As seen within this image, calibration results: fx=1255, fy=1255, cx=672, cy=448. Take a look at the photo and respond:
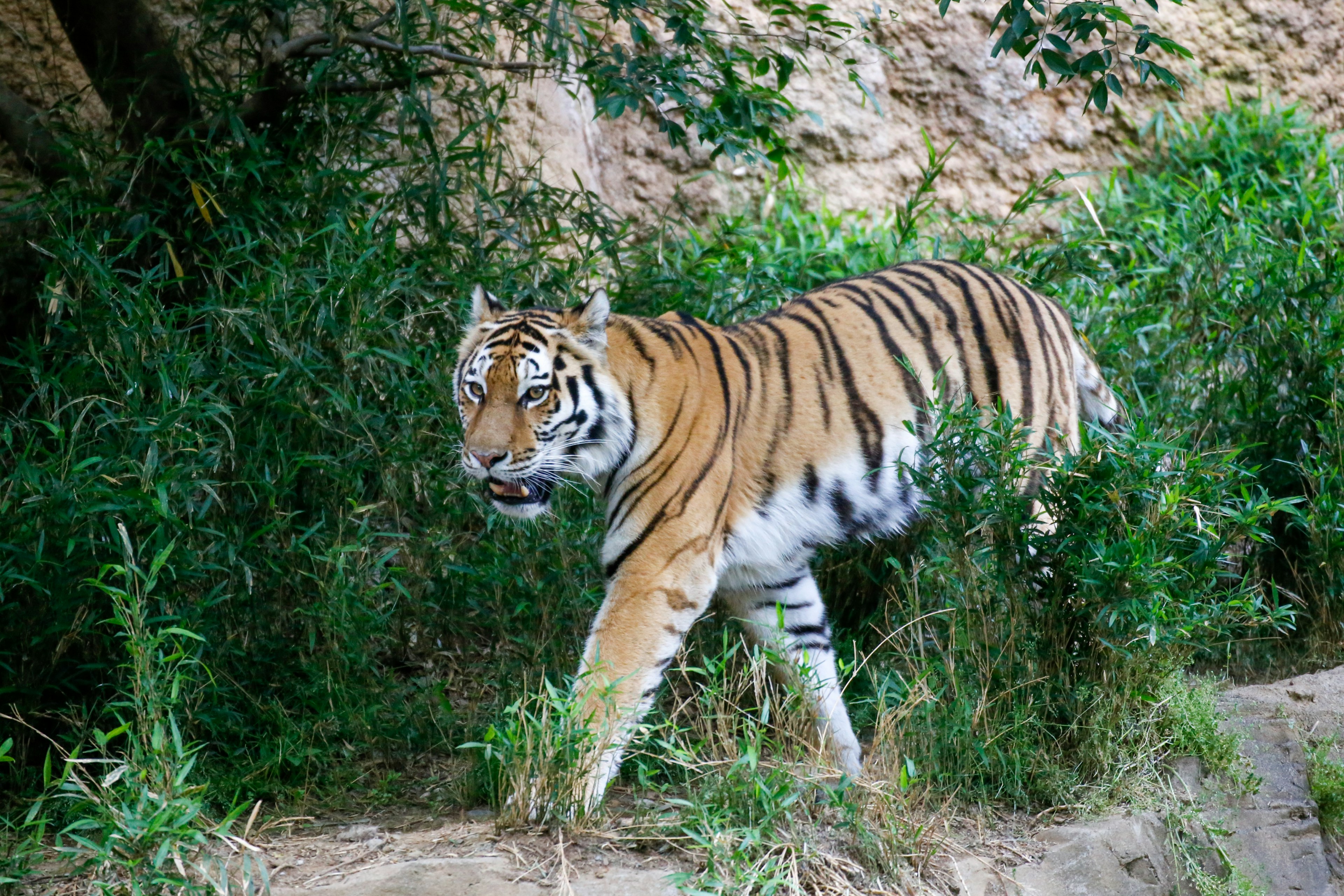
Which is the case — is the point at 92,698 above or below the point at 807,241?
below

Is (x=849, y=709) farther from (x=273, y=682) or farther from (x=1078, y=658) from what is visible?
(x=273, y=682)

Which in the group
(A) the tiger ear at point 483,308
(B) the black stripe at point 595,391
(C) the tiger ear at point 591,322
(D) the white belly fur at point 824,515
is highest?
(C) the tiger ear at point 591,322

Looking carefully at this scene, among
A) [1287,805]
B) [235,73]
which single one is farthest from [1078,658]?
[235,73]

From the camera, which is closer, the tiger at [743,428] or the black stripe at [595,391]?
the tiger at [743,428]

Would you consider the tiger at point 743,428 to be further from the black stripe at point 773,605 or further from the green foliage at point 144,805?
the green foliage at point 144,805

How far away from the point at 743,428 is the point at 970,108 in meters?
4.28

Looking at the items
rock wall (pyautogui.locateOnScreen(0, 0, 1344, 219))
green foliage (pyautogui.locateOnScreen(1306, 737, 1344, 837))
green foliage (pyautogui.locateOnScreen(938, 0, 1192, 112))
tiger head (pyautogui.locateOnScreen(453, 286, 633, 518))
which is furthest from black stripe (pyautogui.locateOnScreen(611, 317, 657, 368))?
rock wall (pyautogui.locateOnScreen(0, 0, 1344, 219))

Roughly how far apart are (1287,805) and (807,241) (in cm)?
351

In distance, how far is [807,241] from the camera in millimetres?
6281

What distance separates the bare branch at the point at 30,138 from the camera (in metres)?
4.16

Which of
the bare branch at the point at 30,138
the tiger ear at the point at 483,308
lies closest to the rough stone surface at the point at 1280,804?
the tiger ear at the point at 483,308

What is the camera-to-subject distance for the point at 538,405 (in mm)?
3580

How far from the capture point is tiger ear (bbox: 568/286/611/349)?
3656 millimetres

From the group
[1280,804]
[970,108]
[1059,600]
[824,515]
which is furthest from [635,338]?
[970,108]
